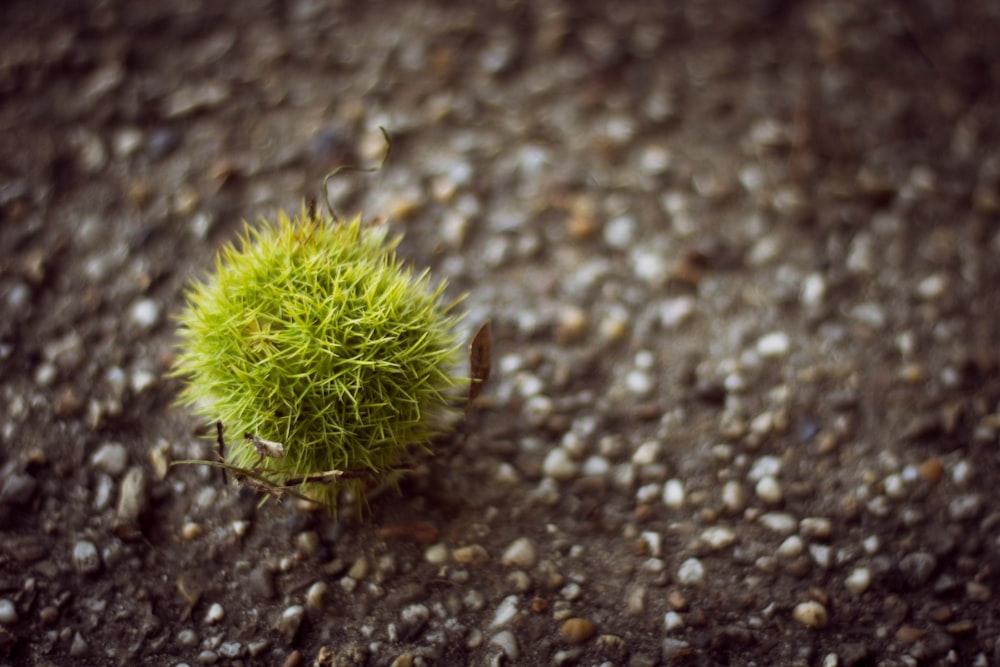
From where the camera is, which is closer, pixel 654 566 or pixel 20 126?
pixel 654 566

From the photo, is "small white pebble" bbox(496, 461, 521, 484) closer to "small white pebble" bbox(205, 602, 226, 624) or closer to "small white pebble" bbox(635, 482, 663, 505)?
"small white pebble" bbox(635, 482, 663, 505)

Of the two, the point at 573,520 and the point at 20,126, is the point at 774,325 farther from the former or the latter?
the point at 20,126

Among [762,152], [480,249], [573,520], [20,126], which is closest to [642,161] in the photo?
[762,152]

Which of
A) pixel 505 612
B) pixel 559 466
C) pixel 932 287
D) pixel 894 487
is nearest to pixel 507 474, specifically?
pixel 559 466

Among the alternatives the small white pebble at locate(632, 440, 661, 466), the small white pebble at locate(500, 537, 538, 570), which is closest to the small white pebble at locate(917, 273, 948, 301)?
the small white pebble at locate(632, 440, 661, 466)

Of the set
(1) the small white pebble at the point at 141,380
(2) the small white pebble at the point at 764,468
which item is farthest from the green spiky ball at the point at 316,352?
(2) the small white pebble at the point at 764,468

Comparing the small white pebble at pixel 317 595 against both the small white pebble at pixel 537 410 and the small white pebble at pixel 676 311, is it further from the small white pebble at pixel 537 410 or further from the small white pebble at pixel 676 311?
the small white pebble at pixel 676 311
